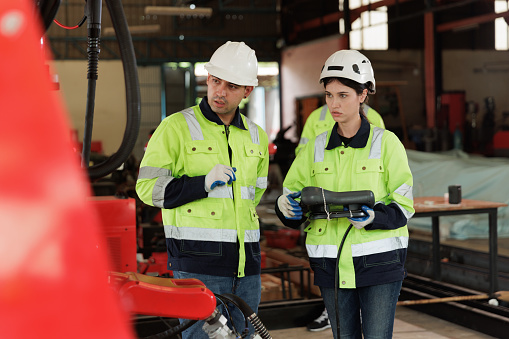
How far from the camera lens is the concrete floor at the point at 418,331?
16.2 feet

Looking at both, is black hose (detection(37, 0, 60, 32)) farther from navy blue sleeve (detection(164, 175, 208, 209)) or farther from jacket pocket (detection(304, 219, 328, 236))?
jacket pocket (detection(304, 219, 328, 236))

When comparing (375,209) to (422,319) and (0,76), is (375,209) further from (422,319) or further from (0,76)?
(422,319)

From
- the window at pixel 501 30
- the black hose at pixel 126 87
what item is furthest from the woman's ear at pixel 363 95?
the window at pixel 501 30

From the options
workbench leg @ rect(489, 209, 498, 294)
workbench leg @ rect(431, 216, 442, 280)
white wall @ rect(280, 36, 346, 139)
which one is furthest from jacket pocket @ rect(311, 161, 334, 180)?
white wall @ rect(280, 36, 346, 139)

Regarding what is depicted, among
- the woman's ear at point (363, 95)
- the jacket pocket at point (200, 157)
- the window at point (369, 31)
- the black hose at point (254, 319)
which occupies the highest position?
the window at point (369, 31)

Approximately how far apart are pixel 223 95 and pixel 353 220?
0.72 meters

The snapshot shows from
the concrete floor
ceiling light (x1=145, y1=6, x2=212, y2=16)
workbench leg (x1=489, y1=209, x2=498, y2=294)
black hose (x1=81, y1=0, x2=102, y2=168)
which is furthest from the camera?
ceiling light (x1=145, y1=6, x2=212, y2=16)

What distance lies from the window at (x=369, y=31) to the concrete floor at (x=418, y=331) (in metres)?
12.8

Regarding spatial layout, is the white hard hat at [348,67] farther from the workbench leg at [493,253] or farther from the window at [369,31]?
the window at [369,31]

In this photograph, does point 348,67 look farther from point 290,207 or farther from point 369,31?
point 369,31

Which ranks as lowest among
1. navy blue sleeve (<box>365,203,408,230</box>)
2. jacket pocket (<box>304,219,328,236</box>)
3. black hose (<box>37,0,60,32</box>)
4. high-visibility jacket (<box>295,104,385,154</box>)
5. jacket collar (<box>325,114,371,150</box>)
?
jacket pocket (<box>304,219,328,236</box>)

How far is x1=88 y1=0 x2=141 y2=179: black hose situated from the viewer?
1.87 meters

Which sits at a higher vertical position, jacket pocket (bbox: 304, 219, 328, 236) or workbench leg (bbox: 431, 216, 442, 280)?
jacket pocket (bbox: 304, 219, 328, 236)

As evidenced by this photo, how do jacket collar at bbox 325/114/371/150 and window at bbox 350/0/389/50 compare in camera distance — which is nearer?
jacket collar at bbox 325/114/371/150
